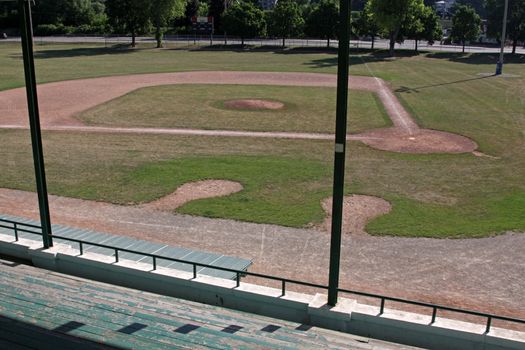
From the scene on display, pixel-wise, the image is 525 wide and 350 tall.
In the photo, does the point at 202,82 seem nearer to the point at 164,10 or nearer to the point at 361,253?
the point at 164,10

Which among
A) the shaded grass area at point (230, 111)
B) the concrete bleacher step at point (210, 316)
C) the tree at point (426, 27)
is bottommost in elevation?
the concrete bleacher step at point (210, 316)

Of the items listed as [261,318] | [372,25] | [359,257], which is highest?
[372,25]

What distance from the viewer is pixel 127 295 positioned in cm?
1257

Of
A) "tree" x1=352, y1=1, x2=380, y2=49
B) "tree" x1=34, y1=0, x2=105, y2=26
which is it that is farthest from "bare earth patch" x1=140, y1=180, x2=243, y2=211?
"tree" x1=34, y1=0, x2=105, y2=26

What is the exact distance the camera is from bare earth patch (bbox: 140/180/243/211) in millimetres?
22266

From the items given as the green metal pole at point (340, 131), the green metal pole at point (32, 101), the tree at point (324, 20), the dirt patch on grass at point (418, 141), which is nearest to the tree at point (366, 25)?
the tree at point (324, 20)

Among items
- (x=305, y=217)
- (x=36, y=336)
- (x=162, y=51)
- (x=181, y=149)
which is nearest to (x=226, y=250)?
(x=305, y=217)

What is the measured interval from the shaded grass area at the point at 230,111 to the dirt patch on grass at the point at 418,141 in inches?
77.0

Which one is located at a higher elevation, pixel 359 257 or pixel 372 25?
pixel 372 25

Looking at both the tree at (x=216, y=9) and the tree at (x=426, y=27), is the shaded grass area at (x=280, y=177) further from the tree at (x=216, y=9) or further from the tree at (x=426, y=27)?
the tree at (x=216, y=9)

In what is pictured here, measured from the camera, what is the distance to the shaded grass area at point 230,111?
36.8m

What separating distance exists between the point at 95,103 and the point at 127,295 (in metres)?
34.0

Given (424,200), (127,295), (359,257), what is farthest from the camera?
(424,200)

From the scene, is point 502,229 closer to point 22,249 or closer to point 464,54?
point 22,249
